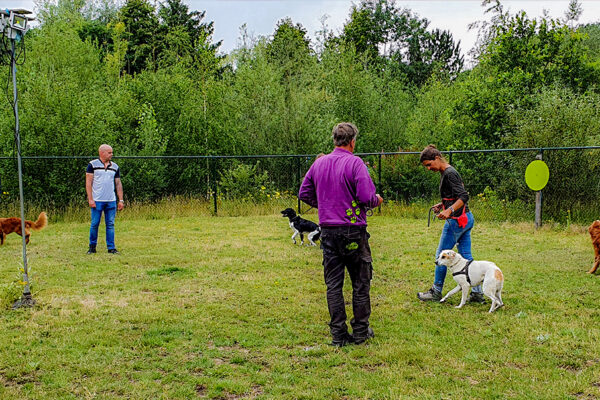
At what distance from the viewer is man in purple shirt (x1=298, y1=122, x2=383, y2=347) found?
4.55 meters

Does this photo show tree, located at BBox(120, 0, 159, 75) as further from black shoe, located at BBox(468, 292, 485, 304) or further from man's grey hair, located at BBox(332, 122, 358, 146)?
man's grey hair, located at BBox(332, 122, 358, 146)

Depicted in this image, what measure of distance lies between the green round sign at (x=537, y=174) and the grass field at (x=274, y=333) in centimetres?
274

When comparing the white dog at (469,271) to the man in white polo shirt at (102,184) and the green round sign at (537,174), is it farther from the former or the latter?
the green round sign at (537,174)

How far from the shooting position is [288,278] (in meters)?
7.45

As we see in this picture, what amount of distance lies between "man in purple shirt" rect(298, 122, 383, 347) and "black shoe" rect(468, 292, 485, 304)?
1.89 m

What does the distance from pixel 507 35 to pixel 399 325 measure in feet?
46.7

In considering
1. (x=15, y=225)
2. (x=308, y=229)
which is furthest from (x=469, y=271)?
(x=15, y=225)

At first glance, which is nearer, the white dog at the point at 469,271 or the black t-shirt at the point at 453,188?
the black t-shirt at the point at 453,188

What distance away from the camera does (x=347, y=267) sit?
15.3 ft

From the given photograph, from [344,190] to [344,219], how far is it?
25 cm

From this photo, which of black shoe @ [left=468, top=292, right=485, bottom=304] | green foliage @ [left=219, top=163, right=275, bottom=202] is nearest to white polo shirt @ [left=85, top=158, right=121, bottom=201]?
black shoe @ [left=468, top=292, right=485, bottom=304]

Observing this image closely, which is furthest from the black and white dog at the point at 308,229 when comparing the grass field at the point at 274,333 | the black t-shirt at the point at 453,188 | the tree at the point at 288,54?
the tree at the point at 288,54

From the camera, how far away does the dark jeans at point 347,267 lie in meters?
4.57

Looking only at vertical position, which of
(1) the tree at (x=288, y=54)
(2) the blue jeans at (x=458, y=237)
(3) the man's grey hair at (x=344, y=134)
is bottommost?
(2) the blue jeans at (x=458, y=237)
